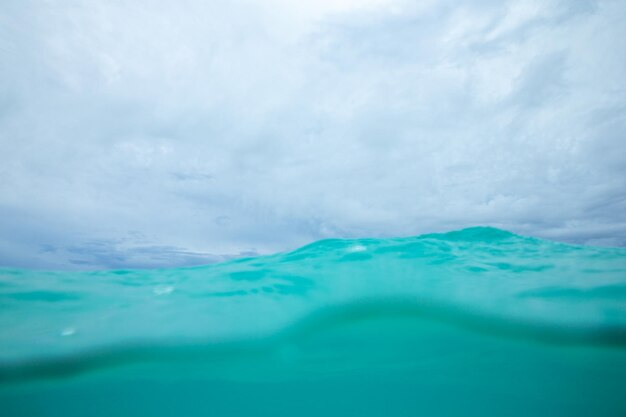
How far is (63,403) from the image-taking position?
11.5 meters

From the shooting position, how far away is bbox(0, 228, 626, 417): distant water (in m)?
8.49

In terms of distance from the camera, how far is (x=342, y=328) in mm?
9180

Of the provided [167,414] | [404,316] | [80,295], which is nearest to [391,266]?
[404,316]

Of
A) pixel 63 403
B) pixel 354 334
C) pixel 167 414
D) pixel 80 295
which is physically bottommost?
pixel 167 414

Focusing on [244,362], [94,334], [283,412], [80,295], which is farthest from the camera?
[283,412]

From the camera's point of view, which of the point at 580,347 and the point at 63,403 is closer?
the point at 580,347

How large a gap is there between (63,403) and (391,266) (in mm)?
13835

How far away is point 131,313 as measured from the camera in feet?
28.4

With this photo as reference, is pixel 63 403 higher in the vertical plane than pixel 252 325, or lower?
lower

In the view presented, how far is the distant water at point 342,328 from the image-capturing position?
8492 millimetres

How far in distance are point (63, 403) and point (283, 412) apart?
351 inches

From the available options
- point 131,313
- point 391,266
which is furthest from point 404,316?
point 131,313

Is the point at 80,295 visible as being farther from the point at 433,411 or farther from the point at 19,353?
the point at 433,411

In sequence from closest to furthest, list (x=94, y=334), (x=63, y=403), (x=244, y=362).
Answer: (x=94, y=334)
(x=244, y=362)
(x=63, y=403)
